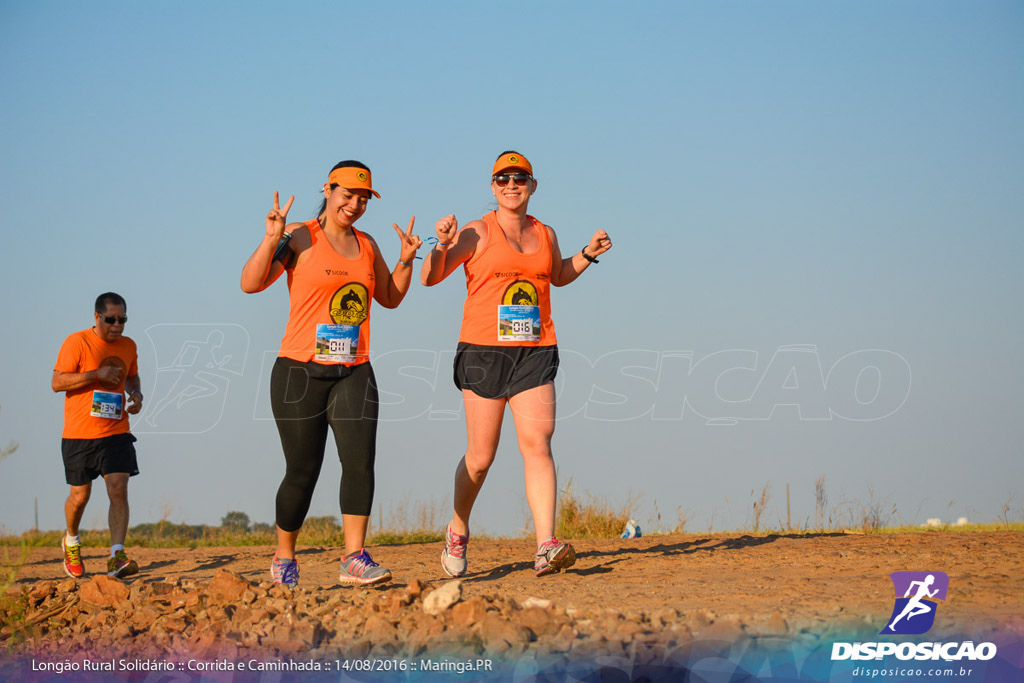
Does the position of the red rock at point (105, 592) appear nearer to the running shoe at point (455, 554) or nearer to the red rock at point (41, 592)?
the red rock at point (41, 592)

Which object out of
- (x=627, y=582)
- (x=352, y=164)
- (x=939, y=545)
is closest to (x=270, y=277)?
(x=352, y=164)

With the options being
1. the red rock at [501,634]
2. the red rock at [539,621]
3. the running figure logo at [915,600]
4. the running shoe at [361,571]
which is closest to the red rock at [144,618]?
the running shoe at [361,571]

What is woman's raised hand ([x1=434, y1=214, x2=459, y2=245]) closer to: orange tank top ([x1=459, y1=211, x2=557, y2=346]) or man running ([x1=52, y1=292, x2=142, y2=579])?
orange tank top ([x1=459, y1=211, x2=557, y2=346])

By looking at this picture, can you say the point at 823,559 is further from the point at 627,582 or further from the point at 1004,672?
the point at 1004,672

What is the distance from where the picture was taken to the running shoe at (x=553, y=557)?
6098 mm

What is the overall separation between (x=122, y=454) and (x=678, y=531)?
5.11 meters

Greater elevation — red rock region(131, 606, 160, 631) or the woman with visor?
the woman with visor

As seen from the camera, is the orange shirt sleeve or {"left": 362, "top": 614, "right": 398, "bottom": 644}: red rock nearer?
{"left": 362, "top": 614, "right": 398, "bottom": 644}: red rock

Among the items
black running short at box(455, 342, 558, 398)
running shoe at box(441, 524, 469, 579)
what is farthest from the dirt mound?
black running short at box(455, 342, 558, 398)

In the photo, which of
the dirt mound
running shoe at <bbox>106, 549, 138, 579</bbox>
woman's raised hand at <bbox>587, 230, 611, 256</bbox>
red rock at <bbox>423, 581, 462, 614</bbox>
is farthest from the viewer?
running shoe at <bbox>106, 549, 138, 579</bbox>

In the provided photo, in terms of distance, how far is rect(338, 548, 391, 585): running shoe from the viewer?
549 cm

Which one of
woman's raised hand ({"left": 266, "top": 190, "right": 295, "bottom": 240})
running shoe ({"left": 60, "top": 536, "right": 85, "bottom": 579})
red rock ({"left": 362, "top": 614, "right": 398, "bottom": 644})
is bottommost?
running shoe ({"left": 60, "top": 536, "right": 85, "bottom": 579})

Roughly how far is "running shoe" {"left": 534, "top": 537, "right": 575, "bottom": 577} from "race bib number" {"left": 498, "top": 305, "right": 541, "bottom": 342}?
4.12 ft

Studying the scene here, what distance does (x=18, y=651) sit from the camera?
15.9 feet
